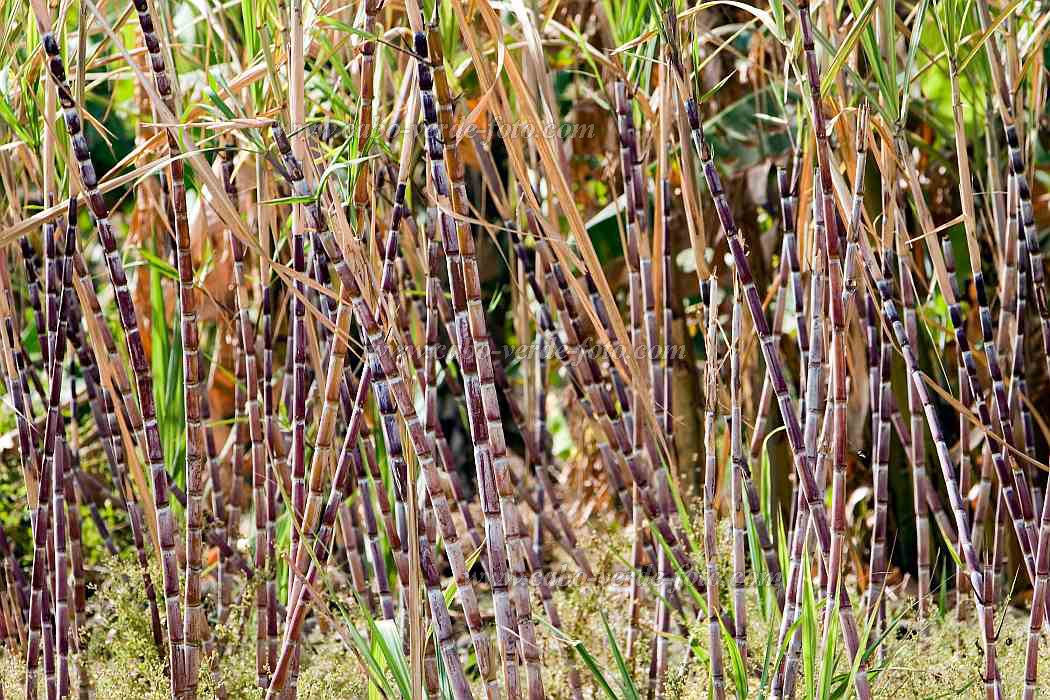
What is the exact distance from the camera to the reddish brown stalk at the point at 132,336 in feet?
2.11

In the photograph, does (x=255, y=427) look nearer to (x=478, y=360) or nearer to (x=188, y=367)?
(x=188, y=367)

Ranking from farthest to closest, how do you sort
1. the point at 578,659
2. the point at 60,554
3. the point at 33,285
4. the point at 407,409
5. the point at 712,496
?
the point at 578,659, the point at 33,285, the point at 60,554, the point at 712,496, the point at 407,409

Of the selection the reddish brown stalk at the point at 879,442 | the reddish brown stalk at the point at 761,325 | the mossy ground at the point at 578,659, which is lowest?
the mossy ground at the point at 578,659

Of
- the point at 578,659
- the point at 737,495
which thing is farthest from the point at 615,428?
the point at 578,659

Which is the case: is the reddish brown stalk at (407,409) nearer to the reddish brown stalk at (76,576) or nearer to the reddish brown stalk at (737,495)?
the reddish brown stalk at (737,495)

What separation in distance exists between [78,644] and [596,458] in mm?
1078

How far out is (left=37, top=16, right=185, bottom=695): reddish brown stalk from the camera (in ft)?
2.11

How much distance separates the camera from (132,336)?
0.72 metres

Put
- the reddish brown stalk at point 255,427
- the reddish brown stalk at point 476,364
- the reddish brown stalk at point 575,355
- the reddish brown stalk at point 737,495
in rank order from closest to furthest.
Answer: the reddish brown stalk at point 476,364 < the reddish brown stalk at point 737,495 < the reddish brown stalk at point 255,427 < the reddish brown stalk at point 575,355

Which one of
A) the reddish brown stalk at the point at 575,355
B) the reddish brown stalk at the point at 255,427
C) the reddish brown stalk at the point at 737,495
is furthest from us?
the reddish brown stalk at the point at 575,355

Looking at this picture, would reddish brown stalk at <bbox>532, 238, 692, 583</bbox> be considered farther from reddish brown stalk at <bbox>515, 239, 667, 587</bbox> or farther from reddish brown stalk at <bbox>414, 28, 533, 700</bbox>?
reddish brown stalk at <bbox>414, 28, 533, 700</bbox>

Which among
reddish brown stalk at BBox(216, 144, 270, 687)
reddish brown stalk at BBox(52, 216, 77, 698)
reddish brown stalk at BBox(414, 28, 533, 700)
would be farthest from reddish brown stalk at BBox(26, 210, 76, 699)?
reddish brown stalk at BBox(414, 28, 533, 700)

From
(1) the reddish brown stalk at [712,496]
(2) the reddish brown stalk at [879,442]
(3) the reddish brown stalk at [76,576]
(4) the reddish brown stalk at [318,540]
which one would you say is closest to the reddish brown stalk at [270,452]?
(4) the reddish brown stalk at [318,540]

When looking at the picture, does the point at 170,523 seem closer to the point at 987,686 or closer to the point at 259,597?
the point at 259,597
